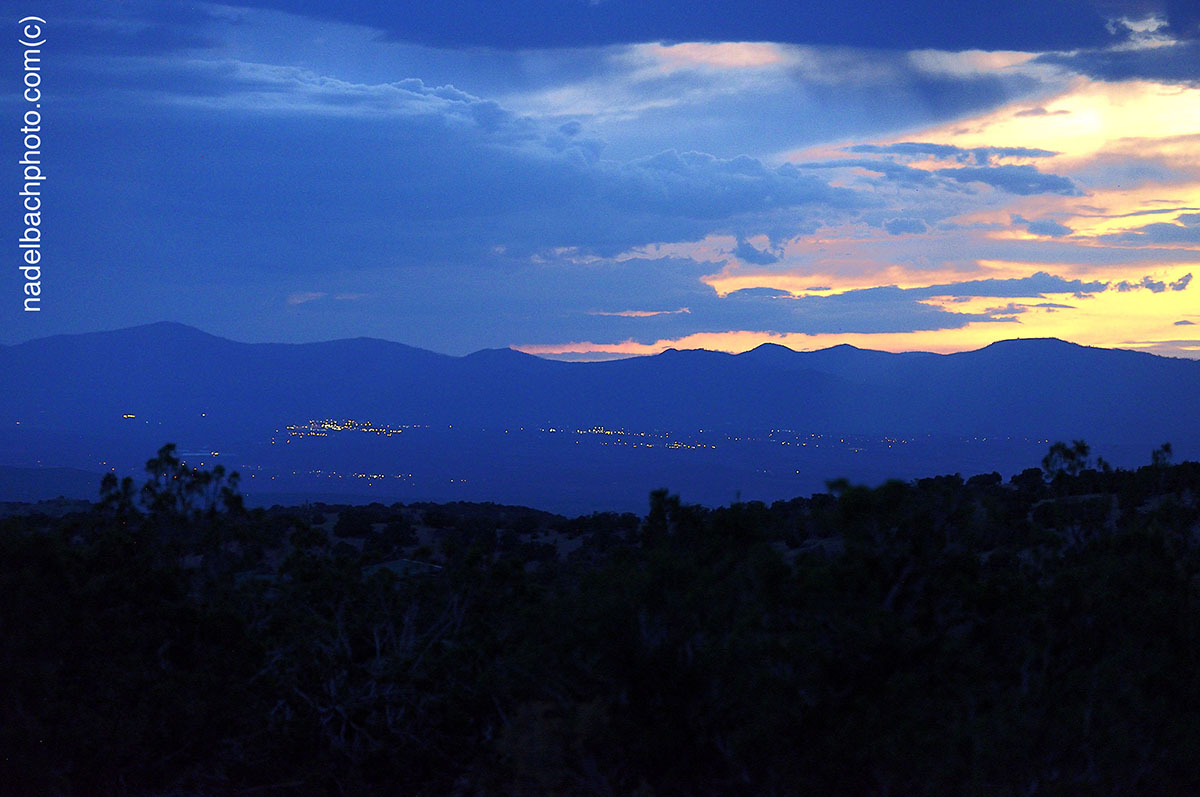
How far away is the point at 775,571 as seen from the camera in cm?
1171

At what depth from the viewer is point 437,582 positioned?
1551 centimetres

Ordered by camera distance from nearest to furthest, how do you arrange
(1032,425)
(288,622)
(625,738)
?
1. (625,738)
2. (288,622)
3. (1032,425)

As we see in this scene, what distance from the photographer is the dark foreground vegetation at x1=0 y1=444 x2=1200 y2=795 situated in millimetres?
10859

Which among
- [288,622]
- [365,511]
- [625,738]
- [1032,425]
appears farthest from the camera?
[1032,425]

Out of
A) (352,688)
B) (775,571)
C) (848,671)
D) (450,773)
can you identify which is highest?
(775,571)

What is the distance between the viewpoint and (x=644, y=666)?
1180 cm

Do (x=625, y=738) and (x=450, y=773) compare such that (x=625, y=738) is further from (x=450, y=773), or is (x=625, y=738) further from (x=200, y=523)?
(x=200, y=523)

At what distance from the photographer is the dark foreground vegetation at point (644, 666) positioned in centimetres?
1086

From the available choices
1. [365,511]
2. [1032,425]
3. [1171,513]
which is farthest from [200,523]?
[1032,425]

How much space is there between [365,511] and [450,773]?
3112cm

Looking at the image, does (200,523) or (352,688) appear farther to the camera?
(200,523)

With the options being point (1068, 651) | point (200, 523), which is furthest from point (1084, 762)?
point (200, 523)

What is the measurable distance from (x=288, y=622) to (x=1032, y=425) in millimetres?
196831

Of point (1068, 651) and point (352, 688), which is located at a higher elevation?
point (1068, 651)
